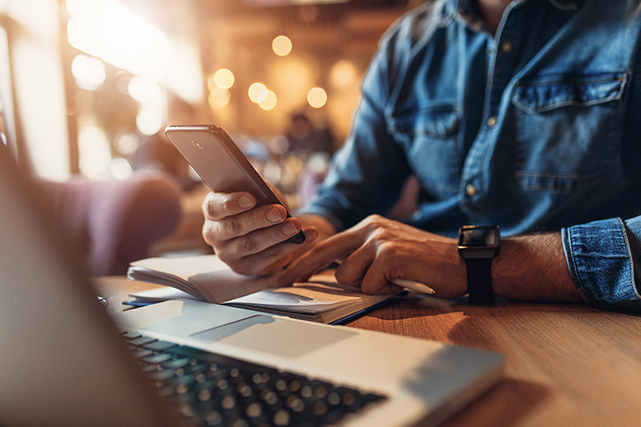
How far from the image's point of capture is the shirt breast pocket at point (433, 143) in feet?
3.11

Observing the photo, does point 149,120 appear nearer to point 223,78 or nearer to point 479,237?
point 223,78

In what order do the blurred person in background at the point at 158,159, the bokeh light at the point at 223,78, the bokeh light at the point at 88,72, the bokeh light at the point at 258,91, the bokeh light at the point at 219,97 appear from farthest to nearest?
the bokeh light at the point at 258,91, the bokeh light at the point at 219,97, the bokeh light at the point at 223,78, the blurred person in background at the point at 158,159, the bokeh light at the point at 88,72

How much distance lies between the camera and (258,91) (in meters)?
9.36

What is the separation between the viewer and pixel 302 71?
368 inches

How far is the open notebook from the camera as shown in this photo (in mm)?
473

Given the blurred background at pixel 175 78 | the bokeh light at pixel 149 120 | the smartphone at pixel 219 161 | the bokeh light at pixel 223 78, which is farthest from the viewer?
the bokeh light at pixel 223 78

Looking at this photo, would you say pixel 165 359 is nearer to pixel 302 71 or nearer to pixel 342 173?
pixel 342 173

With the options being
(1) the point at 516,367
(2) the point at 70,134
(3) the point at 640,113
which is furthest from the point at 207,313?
(2) the point at 70,134

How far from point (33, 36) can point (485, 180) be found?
8.10 feet

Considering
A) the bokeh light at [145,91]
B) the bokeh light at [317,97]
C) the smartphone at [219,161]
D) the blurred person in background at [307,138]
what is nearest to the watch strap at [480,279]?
the smartphone at [219,161]

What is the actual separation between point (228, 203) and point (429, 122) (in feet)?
1.98

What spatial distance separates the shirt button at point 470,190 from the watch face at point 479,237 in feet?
1.06

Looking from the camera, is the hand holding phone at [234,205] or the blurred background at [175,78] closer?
the hand holding phone at [234,205]

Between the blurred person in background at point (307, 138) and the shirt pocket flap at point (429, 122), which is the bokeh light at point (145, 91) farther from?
the shirt pocket flap at point (429, 122)
